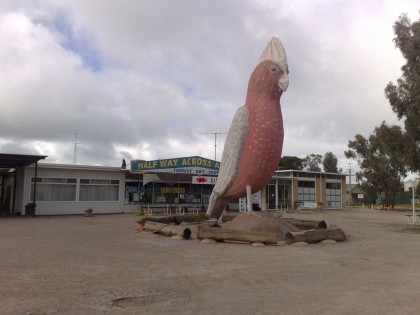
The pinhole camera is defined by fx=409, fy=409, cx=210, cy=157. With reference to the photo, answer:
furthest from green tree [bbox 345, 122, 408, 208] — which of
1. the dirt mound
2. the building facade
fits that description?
the dirt mound

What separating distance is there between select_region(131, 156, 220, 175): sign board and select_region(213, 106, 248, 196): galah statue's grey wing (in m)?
15.4

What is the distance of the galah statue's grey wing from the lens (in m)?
16.1

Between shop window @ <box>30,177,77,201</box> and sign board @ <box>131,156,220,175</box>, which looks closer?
shop window @ <box>30,177,77,201</box>

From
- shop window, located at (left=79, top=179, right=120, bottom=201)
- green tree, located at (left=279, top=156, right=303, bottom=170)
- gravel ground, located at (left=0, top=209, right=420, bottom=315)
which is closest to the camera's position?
gravel ground, located at (left=0, top=209, right=420, bottom=315)

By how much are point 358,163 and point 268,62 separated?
38845mm

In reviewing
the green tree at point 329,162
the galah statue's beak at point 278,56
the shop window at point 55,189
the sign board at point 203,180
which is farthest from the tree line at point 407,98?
the green tree at point 329,162

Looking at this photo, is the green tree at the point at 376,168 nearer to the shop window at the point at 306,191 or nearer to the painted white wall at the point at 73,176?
the shop window at the point at 306,191

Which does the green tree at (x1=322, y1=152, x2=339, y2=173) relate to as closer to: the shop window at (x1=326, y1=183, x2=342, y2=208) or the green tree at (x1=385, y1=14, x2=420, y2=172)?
the shop window at (x1=326, y1=183, x2=342, y2=208)

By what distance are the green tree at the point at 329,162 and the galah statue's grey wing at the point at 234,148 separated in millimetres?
63112

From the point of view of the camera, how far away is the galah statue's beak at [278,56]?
611 inches

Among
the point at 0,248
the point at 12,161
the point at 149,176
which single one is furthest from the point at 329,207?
the point at 0,248

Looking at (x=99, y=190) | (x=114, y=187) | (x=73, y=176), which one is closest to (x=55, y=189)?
(x=73, y=176)

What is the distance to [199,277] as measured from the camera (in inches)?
301

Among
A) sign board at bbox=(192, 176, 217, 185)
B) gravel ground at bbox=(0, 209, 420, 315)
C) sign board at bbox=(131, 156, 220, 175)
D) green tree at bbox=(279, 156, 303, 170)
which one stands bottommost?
gravel ground at bbox=(0, 209, 420, 315)
